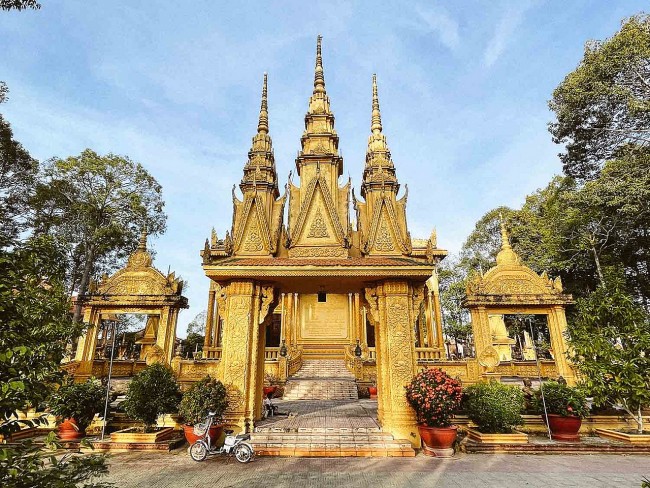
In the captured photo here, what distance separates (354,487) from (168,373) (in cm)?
547

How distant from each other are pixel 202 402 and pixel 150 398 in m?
1.62

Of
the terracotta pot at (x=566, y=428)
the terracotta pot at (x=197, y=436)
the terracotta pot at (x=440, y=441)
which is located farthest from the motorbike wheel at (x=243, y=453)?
the terracotta pot at (x=566, y=428)

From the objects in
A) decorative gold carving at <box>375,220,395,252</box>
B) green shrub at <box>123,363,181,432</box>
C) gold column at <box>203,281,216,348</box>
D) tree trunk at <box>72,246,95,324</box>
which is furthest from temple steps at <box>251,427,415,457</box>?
tree trunk at <box>72,246,95,324</box>

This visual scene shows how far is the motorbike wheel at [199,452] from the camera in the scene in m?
7.12

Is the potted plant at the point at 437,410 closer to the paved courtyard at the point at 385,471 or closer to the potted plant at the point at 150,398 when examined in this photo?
the paved courtyard at the point at 385,471

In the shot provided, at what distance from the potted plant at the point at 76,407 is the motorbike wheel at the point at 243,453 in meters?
4.59

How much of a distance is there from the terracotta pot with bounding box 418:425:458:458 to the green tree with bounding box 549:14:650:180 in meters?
17.3

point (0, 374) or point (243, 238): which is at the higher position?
point (243, 238)

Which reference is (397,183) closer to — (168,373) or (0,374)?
(168,373)

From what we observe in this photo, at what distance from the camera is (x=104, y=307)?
697 inches

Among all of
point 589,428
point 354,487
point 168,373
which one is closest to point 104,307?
point 168,373

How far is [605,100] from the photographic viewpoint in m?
17.6

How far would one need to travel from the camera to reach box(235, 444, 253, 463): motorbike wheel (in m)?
6.95

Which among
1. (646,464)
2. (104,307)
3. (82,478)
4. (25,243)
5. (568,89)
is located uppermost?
(568,89)
